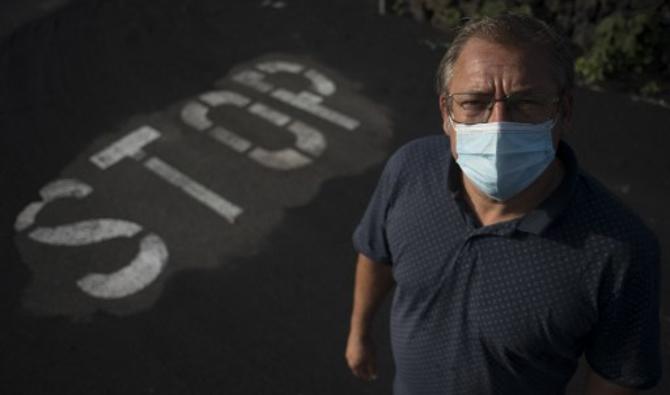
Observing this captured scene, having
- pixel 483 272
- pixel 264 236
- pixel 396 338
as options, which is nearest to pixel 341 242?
pixel 264 236

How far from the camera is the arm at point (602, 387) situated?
231 cm

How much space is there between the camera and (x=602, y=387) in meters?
2.36

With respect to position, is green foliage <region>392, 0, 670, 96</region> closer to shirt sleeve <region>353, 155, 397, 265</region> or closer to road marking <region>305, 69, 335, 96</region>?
road marking <region>305, 69, 335, 96</region>

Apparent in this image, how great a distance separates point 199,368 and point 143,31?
5198mm

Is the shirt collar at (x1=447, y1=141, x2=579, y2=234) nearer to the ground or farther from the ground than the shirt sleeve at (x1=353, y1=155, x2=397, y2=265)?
farther from the ground

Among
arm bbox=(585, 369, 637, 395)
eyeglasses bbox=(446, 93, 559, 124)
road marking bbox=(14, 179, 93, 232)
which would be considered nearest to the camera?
eyeglasses bbox=(446, 93, 559, 124)

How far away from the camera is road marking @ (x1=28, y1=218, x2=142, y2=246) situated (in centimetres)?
539

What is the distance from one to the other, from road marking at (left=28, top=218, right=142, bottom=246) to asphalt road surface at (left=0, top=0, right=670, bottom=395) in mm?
16

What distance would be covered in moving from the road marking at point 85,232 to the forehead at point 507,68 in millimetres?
3916

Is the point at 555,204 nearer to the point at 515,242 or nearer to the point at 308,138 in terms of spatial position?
the point at 515,242

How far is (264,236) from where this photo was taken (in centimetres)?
539

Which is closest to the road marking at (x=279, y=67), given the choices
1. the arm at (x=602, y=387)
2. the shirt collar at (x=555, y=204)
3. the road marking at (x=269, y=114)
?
the road marking at (x=269, y=114)

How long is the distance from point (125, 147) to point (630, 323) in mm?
5266

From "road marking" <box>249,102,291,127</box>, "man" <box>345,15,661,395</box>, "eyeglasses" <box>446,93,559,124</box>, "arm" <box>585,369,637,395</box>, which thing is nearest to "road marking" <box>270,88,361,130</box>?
"road marking" <box>249,102,291,127</box>
